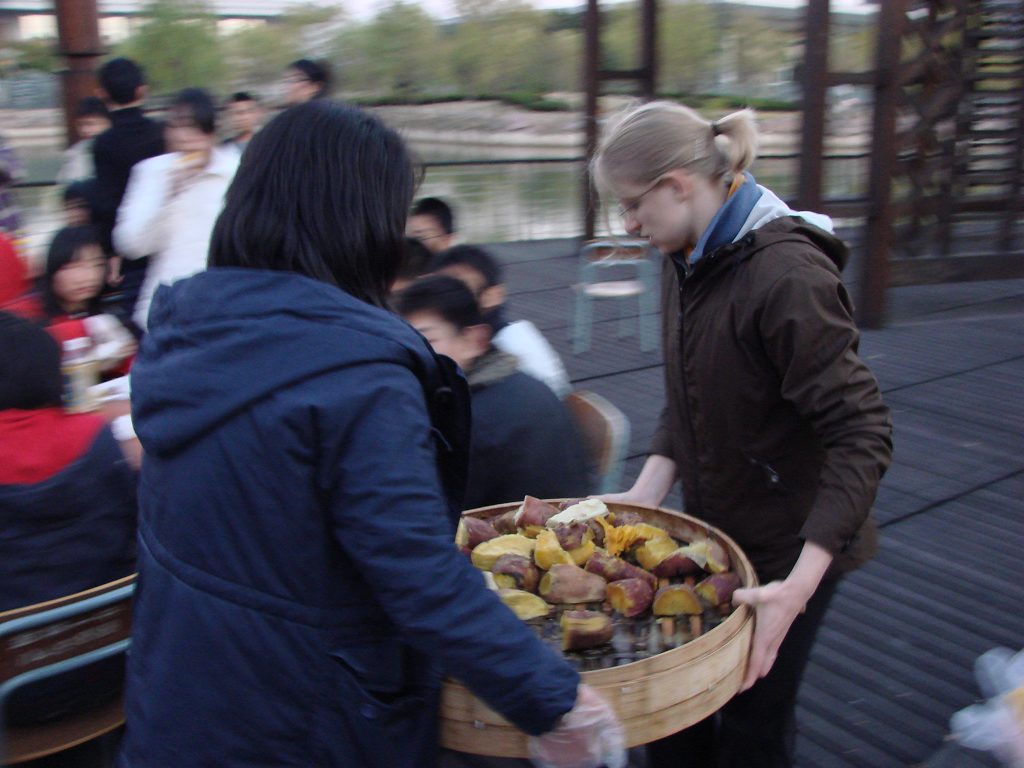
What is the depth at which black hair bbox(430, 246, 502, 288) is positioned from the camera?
3.22 m

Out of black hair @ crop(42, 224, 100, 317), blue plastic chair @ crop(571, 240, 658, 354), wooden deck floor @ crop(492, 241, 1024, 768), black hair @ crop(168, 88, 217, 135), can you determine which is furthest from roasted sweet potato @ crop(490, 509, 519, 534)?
blue plastic chair @ crop(571, 240, 658, 354)

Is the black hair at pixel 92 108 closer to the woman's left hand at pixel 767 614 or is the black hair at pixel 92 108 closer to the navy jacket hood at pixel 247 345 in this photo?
the navy jacket hood at pixel 247 345

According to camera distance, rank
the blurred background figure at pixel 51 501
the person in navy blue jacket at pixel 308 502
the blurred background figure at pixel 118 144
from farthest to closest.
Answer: the blurred background figure at pixel 118 144 < the blurred background figure at pixel 51 501 < the person in navy blue jacket at pixel 308 502

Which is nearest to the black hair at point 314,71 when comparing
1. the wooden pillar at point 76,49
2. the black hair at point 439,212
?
the black hair at point 439,212

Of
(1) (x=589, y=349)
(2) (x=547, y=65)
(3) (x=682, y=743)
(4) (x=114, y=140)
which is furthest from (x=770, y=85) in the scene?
(3) (x=682, y=743)

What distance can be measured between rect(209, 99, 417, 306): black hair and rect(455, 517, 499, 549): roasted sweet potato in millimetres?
670

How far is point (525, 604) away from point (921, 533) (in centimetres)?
273

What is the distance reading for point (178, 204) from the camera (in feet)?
12.0

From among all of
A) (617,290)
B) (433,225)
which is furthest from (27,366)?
(617,290)

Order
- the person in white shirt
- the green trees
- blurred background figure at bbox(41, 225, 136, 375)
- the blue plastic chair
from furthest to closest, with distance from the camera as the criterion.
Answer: the green trees < the blue plastic chair < the person in white shirt < blurred background figure at bbox(41, 225, 136, 375)

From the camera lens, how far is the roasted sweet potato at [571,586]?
161cm

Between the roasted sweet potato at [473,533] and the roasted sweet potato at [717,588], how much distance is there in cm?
41

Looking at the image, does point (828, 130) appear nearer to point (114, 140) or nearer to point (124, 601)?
point (114, 140)

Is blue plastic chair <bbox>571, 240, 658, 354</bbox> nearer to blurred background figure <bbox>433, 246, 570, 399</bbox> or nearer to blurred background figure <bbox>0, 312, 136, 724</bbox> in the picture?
blurred background figure <bbox>433, 246, 570, 399</bbox>
